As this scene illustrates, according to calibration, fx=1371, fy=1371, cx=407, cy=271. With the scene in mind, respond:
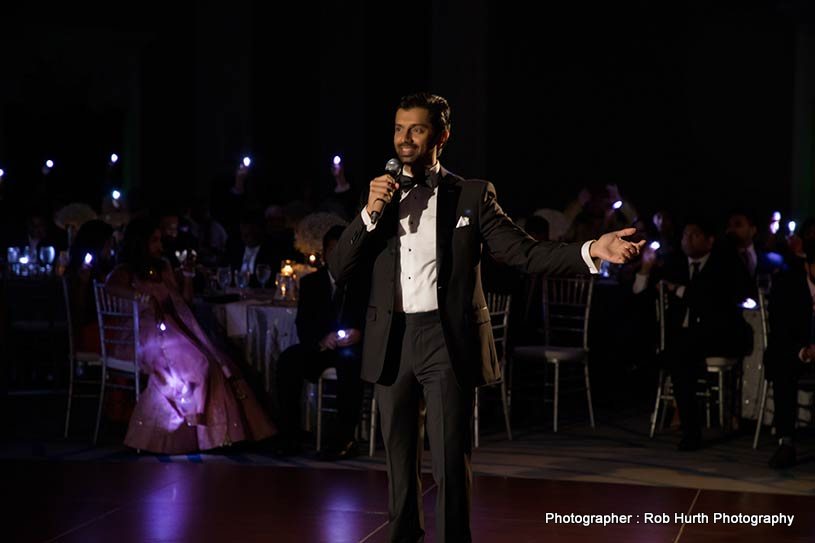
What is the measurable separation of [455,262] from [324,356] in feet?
10.7

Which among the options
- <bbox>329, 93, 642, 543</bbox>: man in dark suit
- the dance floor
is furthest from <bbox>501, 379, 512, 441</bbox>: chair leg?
<bbox>329, 93, 642, 543</bbox>: man in dark suit

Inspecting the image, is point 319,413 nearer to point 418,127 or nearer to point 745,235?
point 745,235

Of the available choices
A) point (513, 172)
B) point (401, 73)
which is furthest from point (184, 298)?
point (401, 73)

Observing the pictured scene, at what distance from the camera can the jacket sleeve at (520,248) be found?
4.02 metres

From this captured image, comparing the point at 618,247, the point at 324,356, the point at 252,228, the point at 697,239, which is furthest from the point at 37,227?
the point at 618,247

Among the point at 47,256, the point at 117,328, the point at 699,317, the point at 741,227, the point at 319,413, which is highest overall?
the point at 741,227

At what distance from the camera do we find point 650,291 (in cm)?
849

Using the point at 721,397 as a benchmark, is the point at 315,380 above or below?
above

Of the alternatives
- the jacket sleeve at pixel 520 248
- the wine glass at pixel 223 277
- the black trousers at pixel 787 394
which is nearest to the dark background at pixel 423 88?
the wine glass at pixel 223 277

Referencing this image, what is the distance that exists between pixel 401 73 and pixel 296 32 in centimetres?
179

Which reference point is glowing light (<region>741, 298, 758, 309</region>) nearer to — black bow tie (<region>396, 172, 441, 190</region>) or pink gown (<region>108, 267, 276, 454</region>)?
pink gown (<region>108, 267, 276, 454</region>)

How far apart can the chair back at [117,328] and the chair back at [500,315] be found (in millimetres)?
1918

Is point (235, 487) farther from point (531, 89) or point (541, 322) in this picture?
point (531, 89)

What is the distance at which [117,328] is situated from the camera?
292 inches
